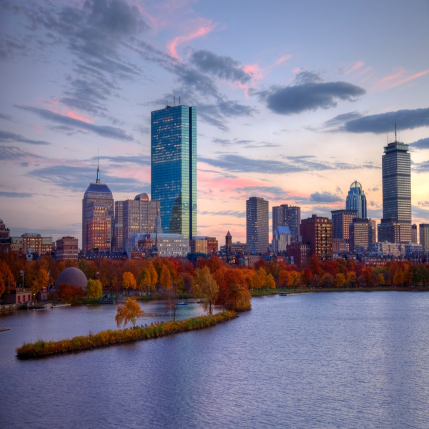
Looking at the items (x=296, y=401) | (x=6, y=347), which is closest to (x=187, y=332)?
(x=6, y=347)

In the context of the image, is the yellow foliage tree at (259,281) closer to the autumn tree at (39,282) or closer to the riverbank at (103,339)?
the autumn tree at (39,282)

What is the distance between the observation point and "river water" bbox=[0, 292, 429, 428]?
4009 cm

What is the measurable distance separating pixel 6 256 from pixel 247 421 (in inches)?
5375

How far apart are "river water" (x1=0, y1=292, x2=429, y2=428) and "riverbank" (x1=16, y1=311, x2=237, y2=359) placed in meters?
1.60

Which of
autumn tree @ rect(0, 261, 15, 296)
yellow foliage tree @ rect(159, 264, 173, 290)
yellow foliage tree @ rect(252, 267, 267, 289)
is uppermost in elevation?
autumn tree @ rect(0, 261, 15, 296)

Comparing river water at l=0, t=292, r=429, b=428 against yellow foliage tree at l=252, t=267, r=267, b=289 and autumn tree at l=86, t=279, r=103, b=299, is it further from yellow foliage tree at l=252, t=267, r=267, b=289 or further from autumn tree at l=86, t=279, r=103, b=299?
yellow foliage tree at l=252, t=267, r=267, b=289

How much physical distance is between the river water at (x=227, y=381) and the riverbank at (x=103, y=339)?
1.60m

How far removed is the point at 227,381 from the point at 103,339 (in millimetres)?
19541

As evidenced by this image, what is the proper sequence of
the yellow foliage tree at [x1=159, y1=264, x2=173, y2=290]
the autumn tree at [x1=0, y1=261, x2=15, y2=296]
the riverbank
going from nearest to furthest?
the riverbank → the autumn tree at [x1=0, y1=261, x2=15, y2=296] → the yellow foliage tree at [x1=159, y1=264, x2=173, y2=290]

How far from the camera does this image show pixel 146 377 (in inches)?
2008

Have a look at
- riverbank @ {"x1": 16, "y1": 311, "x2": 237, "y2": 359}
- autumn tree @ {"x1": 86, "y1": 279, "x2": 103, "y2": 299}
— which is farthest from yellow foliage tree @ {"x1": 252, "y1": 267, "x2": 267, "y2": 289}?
riverbank @ {"x1": 16, "y1": 311, "x2": 237, "y2": 359}

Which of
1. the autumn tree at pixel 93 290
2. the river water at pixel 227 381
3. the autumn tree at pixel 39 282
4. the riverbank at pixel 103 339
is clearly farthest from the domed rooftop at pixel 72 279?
the riverbank at pixel 103 339

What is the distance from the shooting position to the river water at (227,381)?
132ft

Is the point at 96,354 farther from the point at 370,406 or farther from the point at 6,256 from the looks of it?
the point at 6,256
